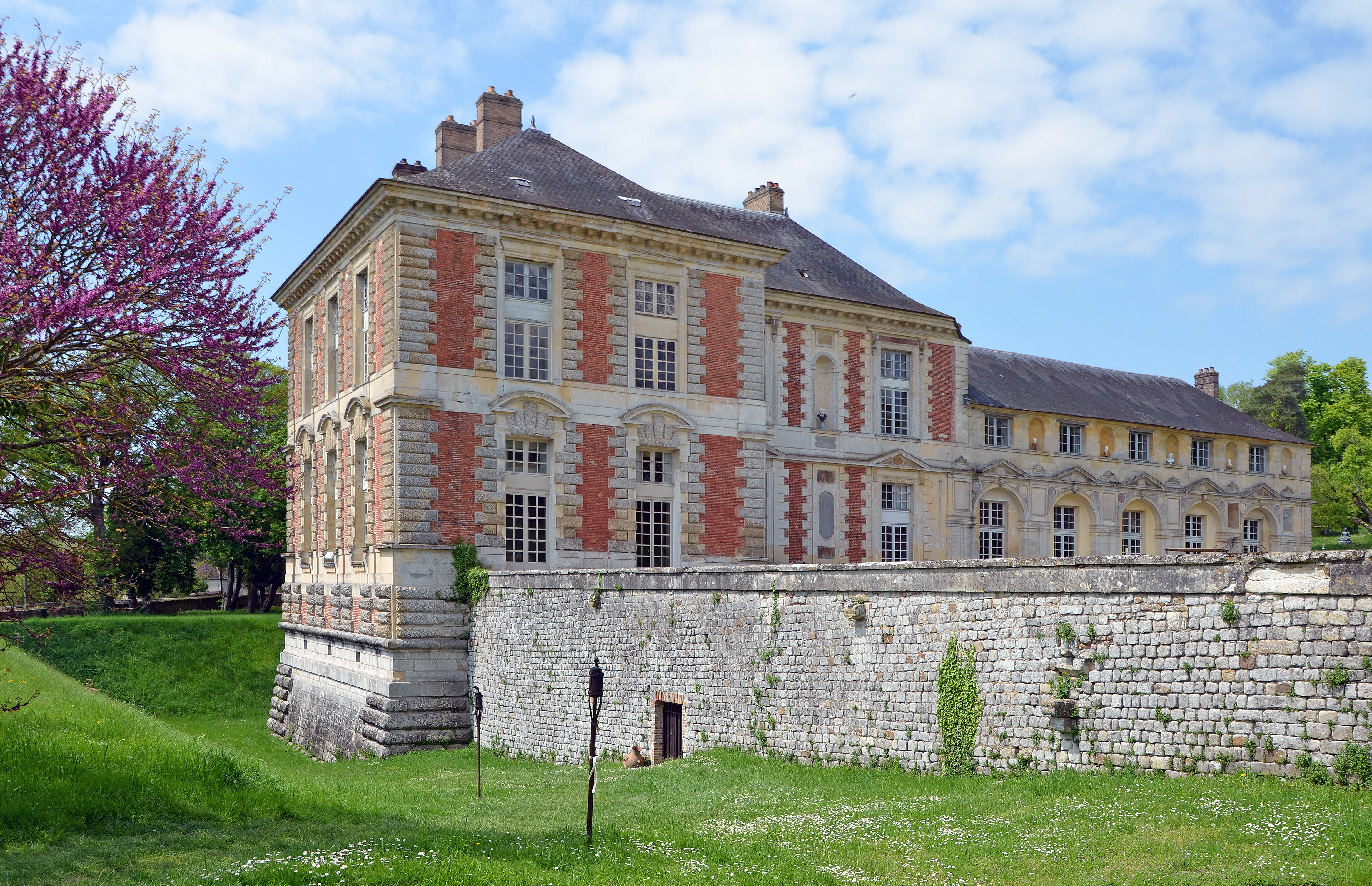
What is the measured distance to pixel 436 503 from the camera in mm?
23531

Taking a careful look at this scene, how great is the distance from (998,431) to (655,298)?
571 inches

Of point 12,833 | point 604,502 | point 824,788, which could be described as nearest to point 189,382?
point 12,833

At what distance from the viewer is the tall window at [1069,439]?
3762cm

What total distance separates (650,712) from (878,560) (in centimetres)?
1487

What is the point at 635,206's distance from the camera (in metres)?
27.2

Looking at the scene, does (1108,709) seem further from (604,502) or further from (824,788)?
(604,502)

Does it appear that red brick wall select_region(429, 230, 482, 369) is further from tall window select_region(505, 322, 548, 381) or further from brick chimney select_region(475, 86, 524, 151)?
brick chimney select_region(475, 86, 524, 151)

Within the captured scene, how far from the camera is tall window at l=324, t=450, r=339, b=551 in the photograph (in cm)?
2831

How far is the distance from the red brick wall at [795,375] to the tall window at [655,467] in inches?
239

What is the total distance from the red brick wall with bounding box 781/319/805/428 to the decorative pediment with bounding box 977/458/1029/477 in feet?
22.0

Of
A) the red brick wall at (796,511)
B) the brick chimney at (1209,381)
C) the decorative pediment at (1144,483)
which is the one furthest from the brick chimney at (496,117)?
the brick chimney at (1209,381)

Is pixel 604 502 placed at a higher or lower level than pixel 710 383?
lower

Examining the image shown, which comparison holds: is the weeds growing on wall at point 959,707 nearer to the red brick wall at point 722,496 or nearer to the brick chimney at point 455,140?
the red brick wall at point 722,496

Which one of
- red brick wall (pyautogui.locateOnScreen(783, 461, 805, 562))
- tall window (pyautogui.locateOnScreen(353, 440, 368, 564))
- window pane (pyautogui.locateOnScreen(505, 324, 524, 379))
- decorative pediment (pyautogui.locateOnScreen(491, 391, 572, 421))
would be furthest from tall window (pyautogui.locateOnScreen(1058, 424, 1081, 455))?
tall window (pyautogui.locateOnScreen(353, 440, 368, 564))
